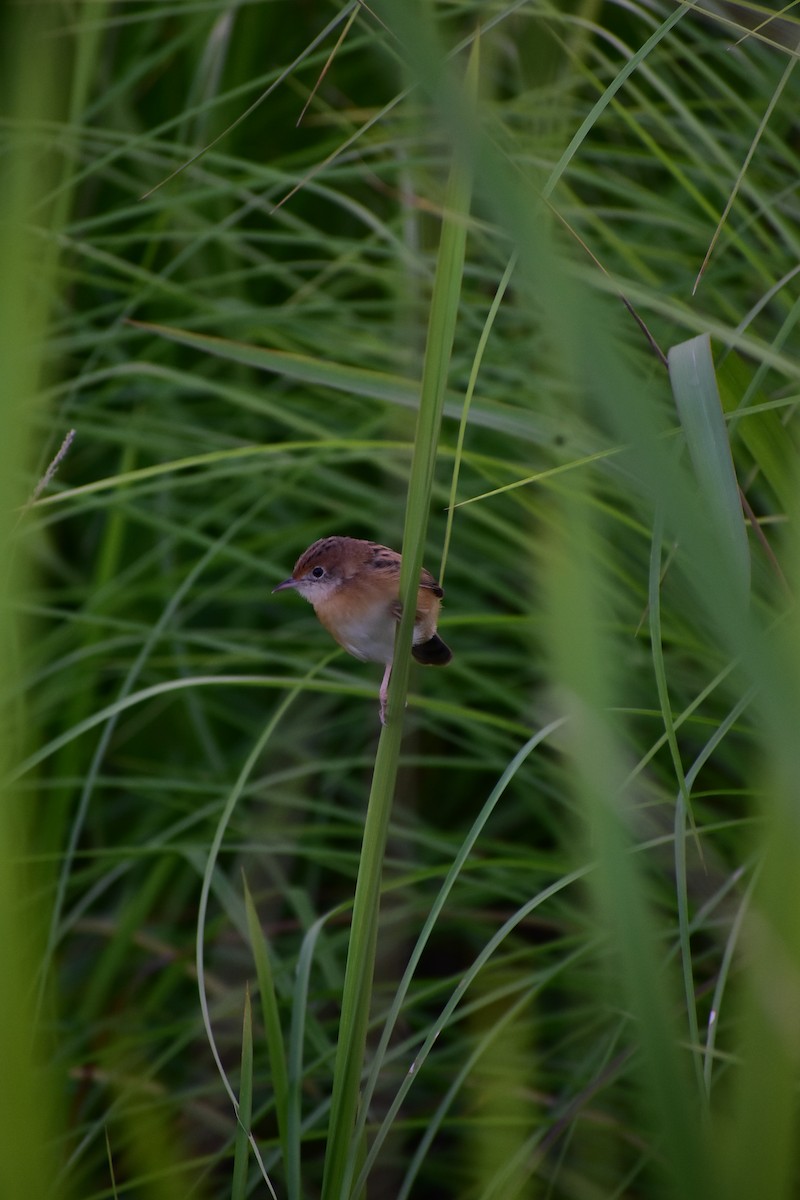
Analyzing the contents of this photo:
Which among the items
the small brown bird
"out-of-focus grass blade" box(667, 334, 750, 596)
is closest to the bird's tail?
the small brown bird

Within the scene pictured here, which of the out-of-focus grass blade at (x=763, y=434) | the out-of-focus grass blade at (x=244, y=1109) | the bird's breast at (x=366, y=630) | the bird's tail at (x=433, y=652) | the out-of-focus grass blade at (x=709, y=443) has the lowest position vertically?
the out-of-focus grass blade at (x=244, y=1109)

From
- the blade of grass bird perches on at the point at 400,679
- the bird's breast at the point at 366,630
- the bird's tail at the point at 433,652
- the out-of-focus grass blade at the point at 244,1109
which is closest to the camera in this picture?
the blade of grass bird perches on at the point at 400,679

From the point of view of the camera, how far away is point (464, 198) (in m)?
1.39

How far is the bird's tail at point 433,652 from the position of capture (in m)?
2.60

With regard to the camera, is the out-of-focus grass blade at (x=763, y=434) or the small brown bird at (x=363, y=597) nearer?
the out-of-focus grass blade at (x=763, y=434)

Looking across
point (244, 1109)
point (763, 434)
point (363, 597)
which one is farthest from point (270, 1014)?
point (763, 434)

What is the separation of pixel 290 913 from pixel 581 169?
206 cm

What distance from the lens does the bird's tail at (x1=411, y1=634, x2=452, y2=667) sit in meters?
2.60

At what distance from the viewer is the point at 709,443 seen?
1349 mm

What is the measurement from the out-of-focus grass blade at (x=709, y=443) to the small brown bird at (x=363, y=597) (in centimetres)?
104

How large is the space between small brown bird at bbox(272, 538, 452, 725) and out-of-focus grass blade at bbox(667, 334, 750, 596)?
1040 millimetres

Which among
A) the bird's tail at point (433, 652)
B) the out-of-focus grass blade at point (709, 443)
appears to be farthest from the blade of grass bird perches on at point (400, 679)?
the bird's tail at point (433, 652)

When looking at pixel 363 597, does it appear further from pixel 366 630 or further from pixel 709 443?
pixel 709 443

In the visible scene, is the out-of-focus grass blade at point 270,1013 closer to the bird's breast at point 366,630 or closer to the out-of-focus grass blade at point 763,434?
the bird's breast at point 366,630
